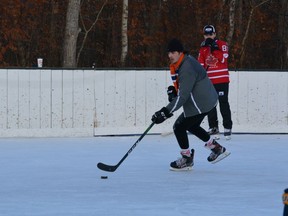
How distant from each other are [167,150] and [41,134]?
198cm

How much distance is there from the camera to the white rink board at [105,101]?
31.3 ft

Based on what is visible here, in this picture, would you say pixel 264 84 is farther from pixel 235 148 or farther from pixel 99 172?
pixel 99 172

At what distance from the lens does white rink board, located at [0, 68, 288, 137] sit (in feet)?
31.3

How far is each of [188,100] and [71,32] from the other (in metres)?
9.18

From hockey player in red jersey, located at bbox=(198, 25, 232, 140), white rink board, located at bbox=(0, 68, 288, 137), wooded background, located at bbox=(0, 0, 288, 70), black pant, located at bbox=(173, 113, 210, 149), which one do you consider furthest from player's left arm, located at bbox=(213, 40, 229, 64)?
wooded background, located at bbox=(0, 0, 288, 70)

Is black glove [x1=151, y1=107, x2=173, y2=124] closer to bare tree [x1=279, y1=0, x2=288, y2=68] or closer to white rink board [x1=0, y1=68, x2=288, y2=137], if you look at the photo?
white rink board [x1=0, y1=68, x2=288, y2=137]

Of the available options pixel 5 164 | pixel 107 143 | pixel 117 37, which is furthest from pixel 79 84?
pixel 117 37

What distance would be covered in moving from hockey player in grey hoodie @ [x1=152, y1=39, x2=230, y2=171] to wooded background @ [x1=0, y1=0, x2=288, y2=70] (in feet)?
42.7

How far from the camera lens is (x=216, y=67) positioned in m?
8.97

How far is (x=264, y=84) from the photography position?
33.5 feet

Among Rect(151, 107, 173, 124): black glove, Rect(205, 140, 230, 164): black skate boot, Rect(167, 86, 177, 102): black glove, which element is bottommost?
Rect(205, 140, 230, 164): black skate boot

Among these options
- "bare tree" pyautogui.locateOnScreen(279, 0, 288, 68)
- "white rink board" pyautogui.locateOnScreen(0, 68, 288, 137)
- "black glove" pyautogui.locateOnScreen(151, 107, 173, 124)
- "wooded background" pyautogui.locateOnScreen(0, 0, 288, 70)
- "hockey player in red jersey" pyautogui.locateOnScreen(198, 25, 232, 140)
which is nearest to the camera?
"black glove" pyautogui.locateOnScreen(151, 107, 173, 124)

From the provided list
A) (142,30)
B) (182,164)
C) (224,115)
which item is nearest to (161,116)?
(182,164)

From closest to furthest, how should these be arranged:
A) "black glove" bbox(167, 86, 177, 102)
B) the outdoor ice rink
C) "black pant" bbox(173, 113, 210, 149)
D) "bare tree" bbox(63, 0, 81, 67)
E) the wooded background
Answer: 1. the outdoor ice rink
2. "black pant" bbox(173, 113, 210, 149)
3. "black glove" bbox(167, 86, 177, 102)
4. "bare tree" bbox(63, 0, 81, 67)
5. the wooded background
